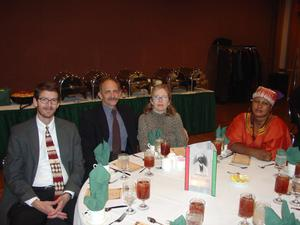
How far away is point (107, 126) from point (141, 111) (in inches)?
75.6

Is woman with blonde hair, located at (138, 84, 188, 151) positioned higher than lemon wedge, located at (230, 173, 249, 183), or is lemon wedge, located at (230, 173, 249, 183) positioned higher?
woman with blonde hair, located at (138, 84, 188, 151)

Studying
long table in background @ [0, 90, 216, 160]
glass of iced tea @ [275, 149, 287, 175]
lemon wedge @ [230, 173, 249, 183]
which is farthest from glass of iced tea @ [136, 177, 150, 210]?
long table in background @ [0, 90, 216, 160]

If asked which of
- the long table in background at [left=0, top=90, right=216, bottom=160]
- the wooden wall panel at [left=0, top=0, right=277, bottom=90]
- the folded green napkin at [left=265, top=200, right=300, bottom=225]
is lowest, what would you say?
the long table in background at [left=0, top=90, right=216, bottom=160]

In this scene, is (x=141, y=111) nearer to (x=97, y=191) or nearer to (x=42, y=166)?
(x=42, y=166)

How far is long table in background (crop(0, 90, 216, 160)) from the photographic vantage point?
3.91m

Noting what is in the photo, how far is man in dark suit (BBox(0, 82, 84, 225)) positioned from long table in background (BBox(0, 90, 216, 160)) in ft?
6.28

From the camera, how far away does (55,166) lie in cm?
218

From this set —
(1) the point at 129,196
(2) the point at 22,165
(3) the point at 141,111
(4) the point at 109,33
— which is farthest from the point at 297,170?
(4) the point at 109,33

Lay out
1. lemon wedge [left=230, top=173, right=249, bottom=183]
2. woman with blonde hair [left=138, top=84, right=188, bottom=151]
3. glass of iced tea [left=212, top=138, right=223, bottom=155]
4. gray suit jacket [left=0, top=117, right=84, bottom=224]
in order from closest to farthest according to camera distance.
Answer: lemon wedge [left=230, top=173, right=249, bottom=183]
gray suit jacket [left=0, top=117, right=84, bottom=224]
glass of iced tea [left=212, top=138, right=223, bottom=155]
woman with blonde hair [left=138, top=84, right=188, bottom=151]

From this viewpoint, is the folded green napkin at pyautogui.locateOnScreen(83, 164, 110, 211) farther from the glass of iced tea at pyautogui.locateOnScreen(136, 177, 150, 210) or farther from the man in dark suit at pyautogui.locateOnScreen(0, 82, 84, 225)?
the man in dark suit at pyautogui.locateOnScreen(0, 82, 84, 225)

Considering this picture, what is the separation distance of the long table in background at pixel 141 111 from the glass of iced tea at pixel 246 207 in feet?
10.1

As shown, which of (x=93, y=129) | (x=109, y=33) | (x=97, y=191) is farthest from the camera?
(x=109, y=33)

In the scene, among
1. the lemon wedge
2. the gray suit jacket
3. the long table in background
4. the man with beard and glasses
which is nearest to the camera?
the lemon wedge

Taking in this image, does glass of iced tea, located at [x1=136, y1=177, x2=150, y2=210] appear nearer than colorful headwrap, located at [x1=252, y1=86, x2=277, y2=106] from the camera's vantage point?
Yes
